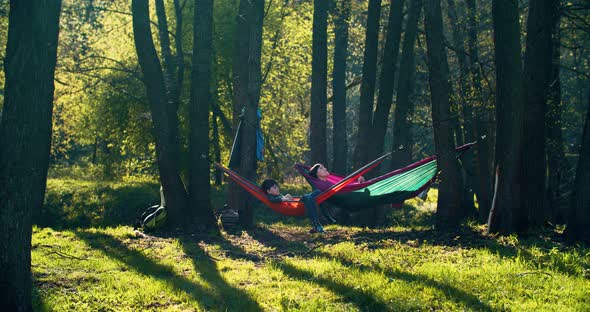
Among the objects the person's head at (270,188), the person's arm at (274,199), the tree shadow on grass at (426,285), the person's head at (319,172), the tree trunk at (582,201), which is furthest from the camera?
the person's head at (319,172)

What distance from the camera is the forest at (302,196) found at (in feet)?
18.9

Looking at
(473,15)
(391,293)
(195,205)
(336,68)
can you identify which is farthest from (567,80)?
(391,293)

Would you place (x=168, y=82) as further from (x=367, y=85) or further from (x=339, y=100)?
(x=367, y=85)

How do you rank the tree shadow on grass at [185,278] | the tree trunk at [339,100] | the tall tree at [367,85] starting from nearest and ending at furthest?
the tree shadow on grass at [185,278] < the tall tree at [367,85] < the tree trunk at [339,100]

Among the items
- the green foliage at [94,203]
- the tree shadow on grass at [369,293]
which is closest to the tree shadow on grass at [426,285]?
the tree shadow on grass at [369,293]

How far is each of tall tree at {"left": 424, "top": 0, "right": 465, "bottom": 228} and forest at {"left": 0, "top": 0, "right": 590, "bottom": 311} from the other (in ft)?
0.08

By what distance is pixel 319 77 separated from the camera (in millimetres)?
13000

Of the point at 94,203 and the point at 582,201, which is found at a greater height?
the point at 582,201

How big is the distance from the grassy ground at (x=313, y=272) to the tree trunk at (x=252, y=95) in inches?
58.2

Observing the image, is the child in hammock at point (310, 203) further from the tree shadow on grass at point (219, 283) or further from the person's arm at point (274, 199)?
the tree shadow on grass at point (219, 283)

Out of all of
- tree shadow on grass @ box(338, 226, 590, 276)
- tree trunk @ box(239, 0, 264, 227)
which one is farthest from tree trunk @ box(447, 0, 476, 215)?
tree trunk @ box(239, 0, 264, 227)

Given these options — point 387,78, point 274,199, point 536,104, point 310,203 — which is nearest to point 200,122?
point 274,199

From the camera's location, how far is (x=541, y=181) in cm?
866

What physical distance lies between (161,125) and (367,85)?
4.45 meters
